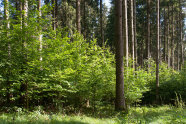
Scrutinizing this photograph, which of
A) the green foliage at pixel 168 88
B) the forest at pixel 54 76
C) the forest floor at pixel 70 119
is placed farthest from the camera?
the green foliage at pixel 168 88

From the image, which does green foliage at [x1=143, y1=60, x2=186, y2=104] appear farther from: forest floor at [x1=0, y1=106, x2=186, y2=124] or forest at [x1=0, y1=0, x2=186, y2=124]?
forest floor at [x1=0, y1=106, x2=186, y2=124]

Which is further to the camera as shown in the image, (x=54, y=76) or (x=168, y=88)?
(x=168, y=88)

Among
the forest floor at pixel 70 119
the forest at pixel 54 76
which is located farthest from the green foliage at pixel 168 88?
the forest floor at pixel 70 119

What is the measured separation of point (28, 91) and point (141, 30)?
21.5 m

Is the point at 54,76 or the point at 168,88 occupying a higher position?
the point at 54,76

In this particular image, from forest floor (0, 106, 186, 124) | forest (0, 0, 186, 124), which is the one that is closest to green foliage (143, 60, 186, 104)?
forest (0, 0, 186, 124)

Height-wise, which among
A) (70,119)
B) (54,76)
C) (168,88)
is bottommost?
(168,88)

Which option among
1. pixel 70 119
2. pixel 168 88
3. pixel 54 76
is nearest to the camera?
pixel 70 119

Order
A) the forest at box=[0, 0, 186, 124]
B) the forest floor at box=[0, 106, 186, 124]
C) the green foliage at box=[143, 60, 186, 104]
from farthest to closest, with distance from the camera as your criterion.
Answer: the green foliage at box=[143, 60, 186, 104], the forest at box=[0, 0, 186, 124], the forest floor at box=[0, 106, 186, 124]

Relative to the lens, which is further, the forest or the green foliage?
the green foliage

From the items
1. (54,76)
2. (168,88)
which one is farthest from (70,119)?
(168,88)

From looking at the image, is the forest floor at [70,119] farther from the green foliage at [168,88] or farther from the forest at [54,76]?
the green foliage at [168,88]

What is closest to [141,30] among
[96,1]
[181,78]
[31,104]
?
[96,1]

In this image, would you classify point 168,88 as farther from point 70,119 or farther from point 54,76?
point 54,76
